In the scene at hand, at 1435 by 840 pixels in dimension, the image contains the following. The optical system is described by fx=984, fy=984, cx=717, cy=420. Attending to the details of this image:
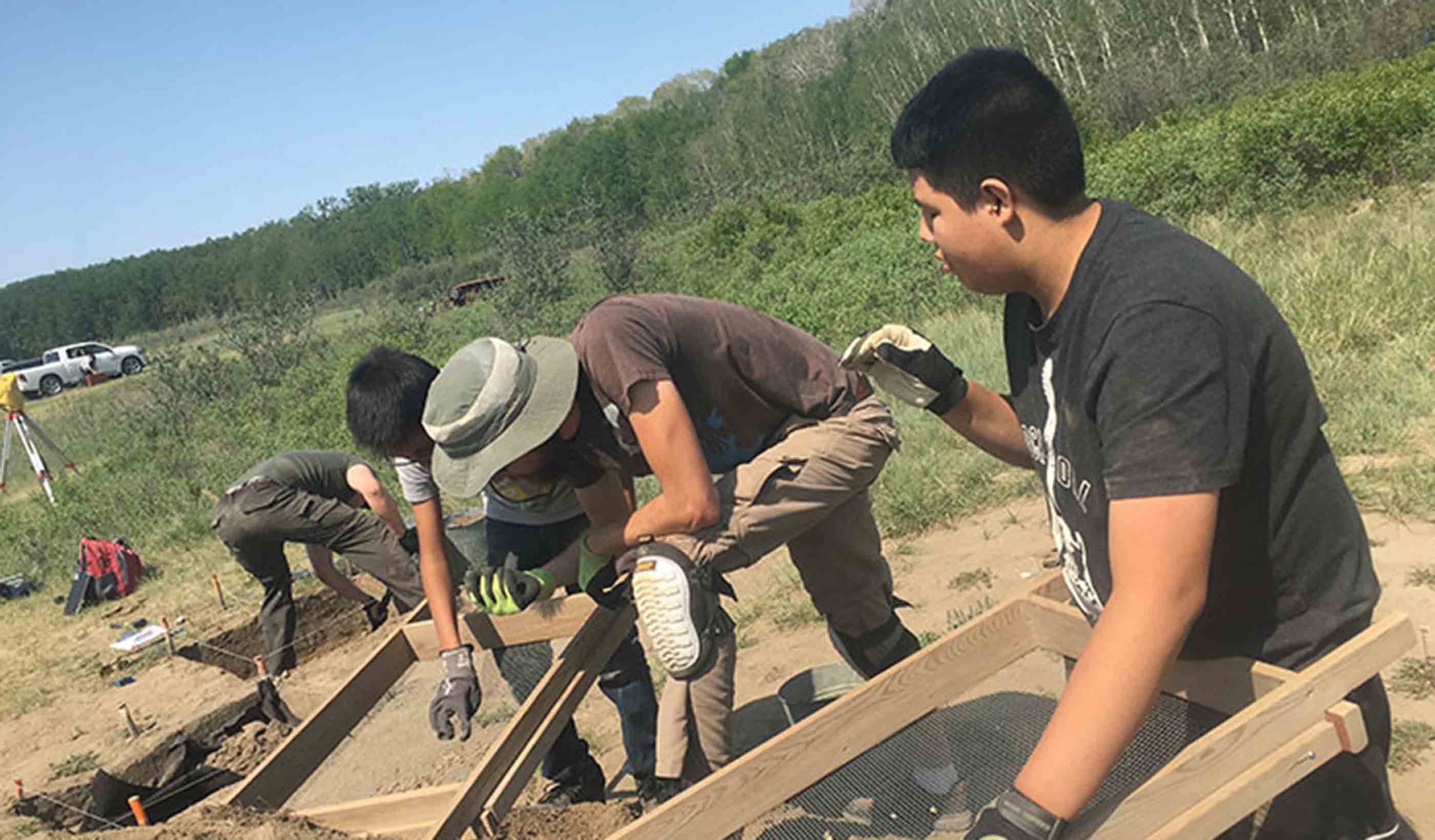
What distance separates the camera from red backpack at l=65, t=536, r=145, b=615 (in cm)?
881

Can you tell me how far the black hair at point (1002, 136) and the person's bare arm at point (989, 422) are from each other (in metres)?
0.59

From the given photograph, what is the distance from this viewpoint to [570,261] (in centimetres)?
2673

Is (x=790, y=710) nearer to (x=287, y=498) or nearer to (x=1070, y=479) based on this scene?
(x=1070, y=479)

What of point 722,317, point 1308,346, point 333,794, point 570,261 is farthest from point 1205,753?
point 570,261

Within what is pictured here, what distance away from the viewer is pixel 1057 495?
162 centimetres

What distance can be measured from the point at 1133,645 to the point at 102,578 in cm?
981

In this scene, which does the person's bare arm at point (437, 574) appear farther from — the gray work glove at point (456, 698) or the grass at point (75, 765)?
the grass at point (75, 765)

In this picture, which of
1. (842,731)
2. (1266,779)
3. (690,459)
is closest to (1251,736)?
(1266,779)

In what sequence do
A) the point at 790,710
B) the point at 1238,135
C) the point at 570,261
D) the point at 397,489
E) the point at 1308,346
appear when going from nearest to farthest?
1. the point at 790,710
2. the point at 1308,346
3. the point at 397,489
4. the point at 1238,135
5. the point at 570,261

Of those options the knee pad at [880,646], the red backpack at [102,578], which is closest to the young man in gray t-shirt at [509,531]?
the knee pad at [880,646]

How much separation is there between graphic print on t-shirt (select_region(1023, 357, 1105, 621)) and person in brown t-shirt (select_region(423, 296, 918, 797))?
812mm

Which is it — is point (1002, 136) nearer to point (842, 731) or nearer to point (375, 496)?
point (842, 731)

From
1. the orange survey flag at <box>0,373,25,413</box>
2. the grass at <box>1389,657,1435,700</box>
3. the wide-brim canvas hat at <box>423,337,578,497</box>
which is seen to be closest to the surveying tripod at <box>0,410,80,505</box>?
the orange survey flag at <box>0,373,25,413</box>

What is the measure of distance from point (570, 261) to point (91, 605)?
18.9 metres
